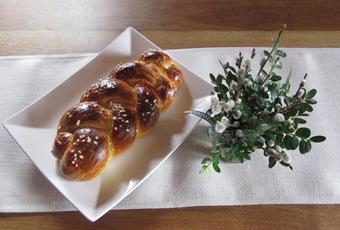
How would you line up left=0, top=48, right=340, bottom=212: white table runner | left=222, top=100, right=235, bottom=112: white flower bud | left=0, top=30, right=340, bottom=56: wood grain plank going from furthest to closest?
left=0, top=30, right=340, bottom=56: wood grain plank < left=0, top=48, right=340, bottom=212: white table runner < left=222, top=100, right=235, bottom=112: white flower bud

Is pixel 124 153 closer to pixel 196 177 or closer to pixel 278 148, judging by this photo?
pixel 196 177

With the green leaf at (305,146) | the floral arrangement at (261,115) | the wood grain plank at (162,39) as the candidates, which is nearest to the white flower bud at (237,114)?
the floral arrangement at (261,115)

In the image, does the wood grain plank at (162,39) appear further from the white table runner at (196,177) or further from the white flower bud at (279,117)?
the white flower bud at (279,117)

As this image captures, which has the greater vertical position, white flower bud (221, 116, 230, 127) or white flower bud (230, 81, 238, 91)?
white flower bud (230, 81, 238, 91)

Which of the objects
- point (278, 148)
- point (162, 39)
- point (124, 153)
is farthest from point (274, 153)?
point (162, 39)

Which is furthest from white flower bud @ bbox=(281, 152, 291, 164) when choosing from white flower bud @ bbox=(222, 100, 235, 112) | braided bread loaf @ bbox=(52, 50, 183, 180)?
braided bread loaf @ bbox=(52, 50, 183, 180)

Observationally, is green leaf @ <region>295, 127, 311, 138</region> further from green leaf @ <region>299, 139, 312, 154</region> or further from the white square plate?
the white square plate
